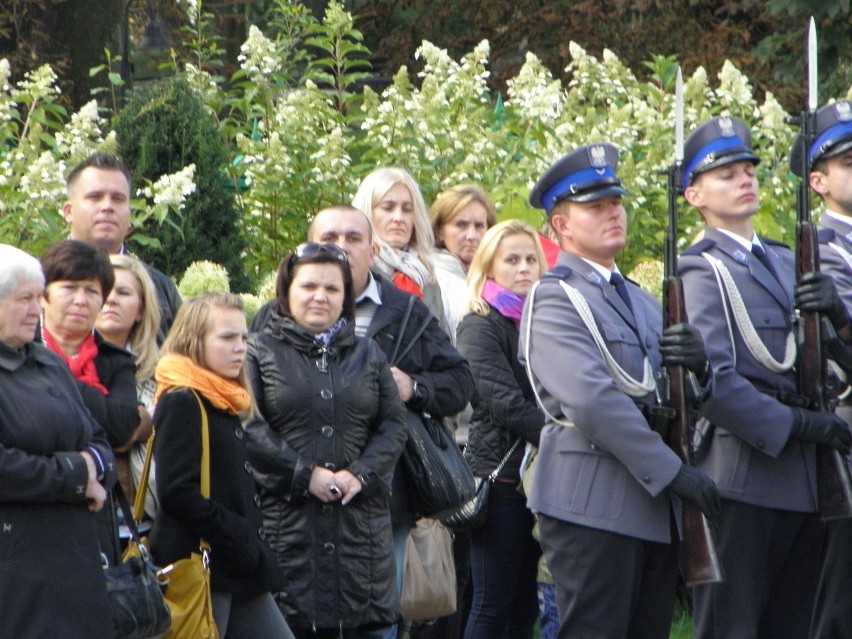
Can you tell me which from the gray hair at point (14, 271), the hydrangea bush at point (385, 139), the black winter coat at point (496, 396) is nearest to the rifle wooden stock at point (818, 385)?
the black winter coat at point (496, 396)

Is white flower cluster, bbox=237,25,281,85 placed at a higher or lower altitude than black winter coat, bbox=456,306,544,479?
higher

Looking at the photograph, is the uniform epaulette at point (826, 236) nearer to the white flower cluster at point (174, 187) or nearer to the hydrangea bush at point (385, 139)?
the hydrangea bush at point (385, 139)

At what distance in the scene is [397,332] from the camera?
6363 mm

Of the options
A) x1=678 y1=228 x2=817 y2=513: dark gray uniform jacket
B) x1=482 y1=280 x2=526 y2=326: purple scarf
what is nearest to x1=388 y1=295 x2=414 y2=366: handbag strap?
x1=482 y1=280 x2=526 y2=326: purple scarf

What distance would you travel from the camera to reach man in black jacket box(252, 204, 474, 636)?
622cm

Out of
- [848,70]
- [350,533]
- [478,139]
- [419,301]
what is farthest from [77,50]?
[350,533]

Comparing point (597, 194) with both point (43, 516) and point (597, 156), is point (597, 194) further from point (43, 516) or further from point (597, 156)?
point (43, 516)

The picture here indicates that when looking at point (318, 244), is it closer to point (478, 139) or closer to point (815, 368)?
point (815, 368)

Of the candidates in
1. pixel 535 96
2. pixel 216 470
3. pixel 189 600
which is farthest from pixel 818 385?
pixel 535 96

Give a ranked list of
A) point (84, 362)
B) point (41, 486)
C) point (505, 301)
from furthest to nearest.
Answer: point (505, 301), point (84, 362), point (41, 486)

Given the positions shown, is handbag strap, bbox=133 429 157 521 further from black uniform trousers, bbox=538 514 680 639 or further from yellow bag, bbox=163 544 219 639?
black uniform trousers, bbox=538 514 680 639

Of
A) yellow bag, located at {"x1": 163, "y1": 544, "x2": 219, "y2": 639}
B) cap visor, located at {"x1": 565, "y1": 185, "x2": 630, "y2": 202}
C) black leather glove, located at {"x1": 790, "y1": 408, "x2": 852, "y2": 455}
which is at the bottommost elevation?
yellow bag, located at {"x1": 163, "y1": 544, "x2": 219, "y2": 639}

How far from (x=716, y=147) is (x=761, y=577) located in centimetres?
150

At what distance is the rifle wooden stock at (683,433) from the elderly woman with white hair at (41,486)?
Answer: 1.76 m
